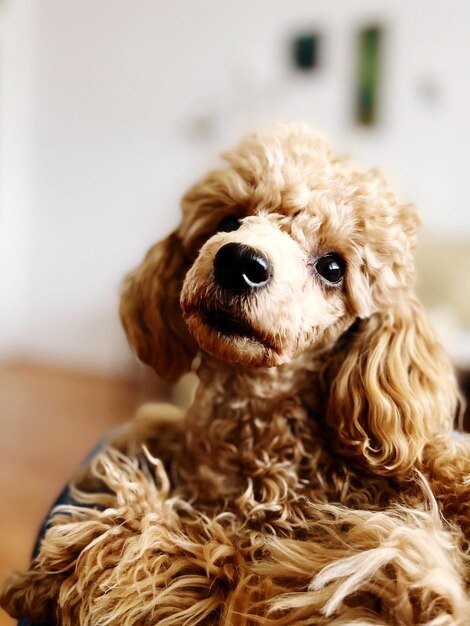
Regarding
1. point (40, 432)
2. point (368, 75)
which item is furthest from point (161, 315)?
point (368, 75)

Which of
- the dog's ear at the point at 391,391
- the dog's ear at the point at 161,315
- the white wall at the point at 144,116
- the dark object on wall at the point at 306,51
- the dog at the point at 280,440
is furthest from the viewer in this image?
the dark object on wall at the point at 306,51

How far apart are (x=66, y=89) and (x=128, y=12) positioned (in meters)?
0.58

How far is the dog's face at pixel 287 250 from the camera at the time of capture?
62cm

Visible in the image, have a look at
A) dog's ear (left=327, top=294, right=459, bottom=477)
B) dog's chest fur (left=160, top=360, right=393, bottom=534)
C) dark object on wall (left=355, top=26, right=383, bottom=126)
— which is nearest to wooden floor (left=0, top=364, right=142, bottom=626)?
dog's chest fur (left=160, top=360, right=393, bottom=534)

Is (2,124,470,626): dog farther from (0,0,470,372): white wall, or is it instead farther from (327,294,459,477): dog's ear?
(0,0,470,372): white wall

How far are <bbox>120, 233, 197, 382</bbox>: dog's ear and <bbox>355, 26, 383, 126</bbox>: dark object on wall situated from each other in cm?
258

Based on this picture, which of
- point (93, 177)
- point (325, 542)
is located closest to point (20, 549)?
point (325, 542)

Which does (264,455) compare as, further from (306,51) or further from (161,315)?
(306,51)

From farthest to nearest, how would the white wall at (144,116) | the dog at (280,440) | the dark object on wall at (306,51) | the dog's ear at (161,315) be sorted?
the dark object on wall at (306,51) < the white wall at (144,116) < the dog's ear at (161,315) < the dog at (280,440)

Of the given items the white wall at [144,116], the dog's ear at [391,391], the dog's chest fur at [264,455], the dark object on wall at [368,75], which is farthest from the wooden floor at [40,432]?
the dark object on wall at [368,75]

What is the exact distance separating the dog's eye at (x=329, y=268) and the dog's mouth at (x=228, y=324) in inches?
5.4

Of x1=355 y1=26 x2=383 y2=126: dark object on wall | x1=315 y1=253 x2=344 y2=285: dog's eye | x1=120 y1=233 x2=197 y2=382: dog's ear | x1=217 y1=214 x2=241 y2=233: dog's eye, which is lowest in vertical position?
x1=120 y1=233 x2=197 y2=382: dog's ear

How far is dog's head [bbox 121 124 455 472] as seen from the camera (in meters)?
0.63

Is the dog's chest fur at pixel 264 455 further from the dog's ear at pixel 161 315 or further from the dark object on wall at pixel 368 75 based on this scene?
the dark object on wall at pixel 368 75
